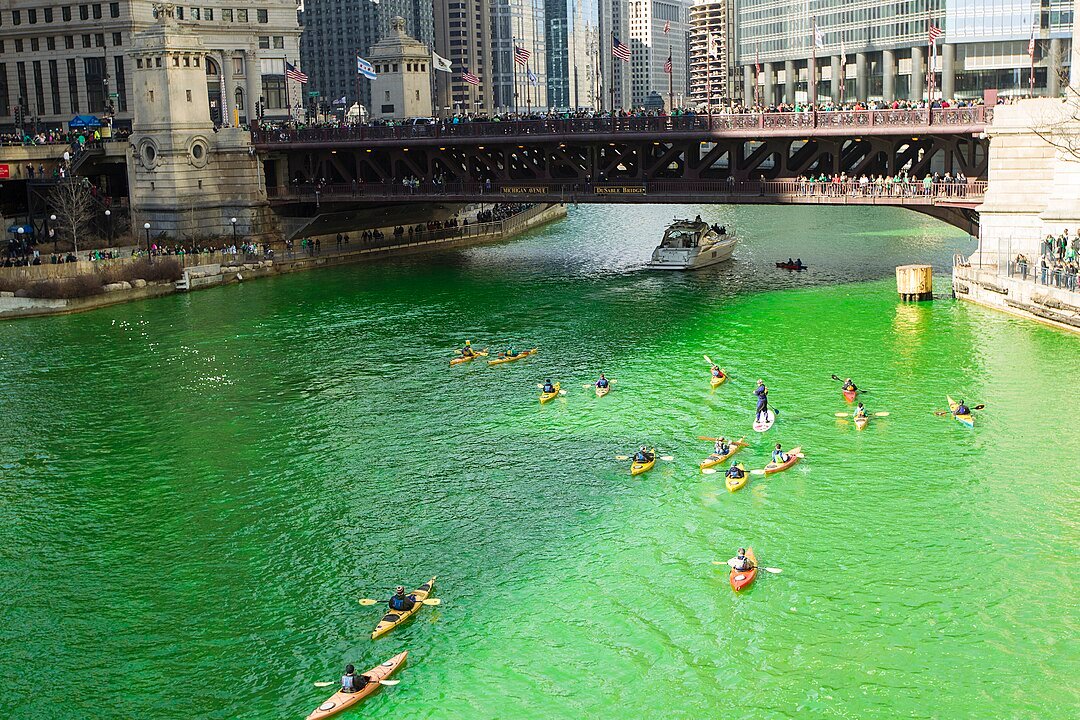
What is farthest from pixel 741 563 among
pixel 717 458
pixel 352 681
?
pixel 352 681

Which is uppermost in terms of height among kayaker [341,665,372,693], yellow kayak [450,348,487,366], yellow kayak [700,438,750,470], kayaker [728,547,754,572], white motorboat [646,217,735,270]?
white motorboat [646,217,735,270]

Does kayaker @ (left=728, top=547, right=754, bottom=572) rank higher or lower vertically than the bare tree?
lower

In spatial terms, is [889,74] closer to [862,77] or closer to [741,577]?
[862,77]

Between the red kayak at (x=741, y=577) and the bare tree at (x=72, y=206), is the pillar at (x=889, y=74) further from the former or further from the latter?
the red kayak at (x=741, y=577)

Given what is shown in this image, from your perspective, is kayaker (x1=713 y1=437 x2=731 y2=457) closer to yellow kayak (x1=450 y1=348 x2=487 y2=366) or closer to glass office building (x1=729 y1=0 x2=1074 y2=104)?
yellow kayak (x1=450 y1=348 x2=487 y2=366)

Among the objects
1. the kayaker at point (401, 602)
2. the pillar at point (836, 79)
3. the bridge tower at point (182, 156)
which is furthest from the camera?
the pillar at point (836, 79)

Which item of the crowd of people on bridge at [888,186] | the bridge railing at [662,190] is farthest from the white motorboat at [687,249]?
the crowd of people on bridge at [888,186]

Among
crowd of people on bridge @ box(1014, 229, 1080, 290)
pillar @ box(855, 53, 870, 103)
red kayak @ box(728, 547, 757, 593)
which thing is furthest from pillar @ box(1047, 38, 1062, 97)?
red kayak @ box(728, 547, 757, 593)

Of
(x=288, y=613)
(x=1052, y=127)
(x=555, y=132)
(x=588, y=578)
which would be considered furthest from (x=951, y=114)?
(x=288, y=613)
